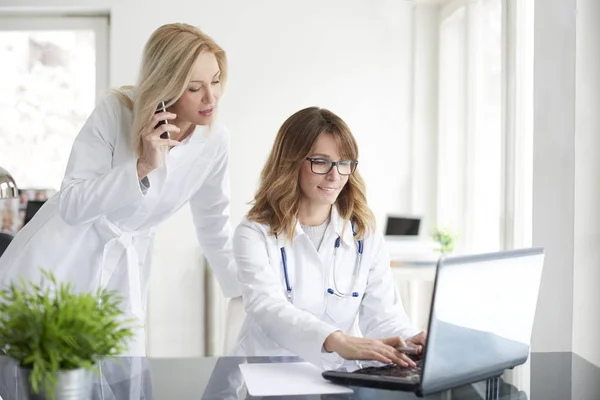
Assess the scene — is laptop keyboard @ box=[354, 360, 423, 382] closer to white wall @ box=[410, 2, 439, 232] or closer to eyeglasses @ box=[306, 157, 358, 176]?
eyeglasses @ box=[306, 157, 358, 176]

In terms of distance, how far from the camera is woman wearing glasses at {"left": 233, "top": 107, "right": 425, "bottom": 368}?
77.7 inches

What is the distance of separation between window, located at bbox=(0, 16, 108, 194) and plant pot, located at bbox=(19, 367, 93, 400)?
12.8 ft

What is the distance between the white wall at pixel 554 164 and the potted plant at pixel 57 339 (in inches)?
64.0

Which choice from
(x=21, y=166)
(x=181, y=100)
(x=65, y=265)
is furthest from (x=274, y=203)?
(x=21, y=166)

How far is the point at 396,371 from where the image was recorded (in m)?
1.50

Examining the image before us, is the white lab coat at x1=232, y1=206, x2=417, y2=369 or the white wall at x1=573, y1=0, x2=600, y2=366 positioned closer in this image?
the white lab coat at x1=232, y1=206, x2=417, y2=369

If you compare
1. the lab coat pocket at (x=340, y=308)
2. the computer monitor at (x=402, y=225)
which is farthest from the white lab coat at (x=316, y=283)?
the computer monitor at (x=402, y=225)

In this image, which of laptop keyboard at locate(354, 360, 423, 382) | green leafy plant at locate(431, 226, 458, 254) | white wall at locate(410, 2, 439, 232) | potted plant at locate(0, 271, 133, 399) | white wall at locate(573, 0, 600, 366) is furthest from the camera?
white wall at locate(410, 2, 439, 232)

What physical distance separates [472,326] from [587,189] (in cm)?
122

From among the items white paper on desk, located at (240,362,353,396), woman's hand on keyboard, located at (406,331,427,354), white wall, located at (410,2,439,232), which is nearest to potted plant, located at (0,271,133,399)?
white paper on desk, located at (240,362,353,396)

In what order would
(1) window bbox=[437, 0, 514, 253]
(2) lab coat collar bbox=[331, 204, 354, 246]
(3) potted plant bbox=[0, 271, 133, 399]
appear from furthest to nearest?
(1) window bbox=[437, 0, 514, 253]
(2) lab coat collar bbox=[331, 204, 354, 246]
(3) potted plant bbox=[0, 271, 133, 399]

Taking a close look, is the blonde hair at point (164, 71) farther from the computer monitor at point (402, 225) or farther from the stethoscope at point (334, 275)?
the computer monitor at point (402, 225)

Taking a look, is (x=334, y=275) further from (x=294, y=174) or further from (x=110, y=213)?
(x=110, y=213)

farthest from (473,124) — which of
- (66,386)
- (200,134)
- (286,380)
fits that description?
(66,386)
